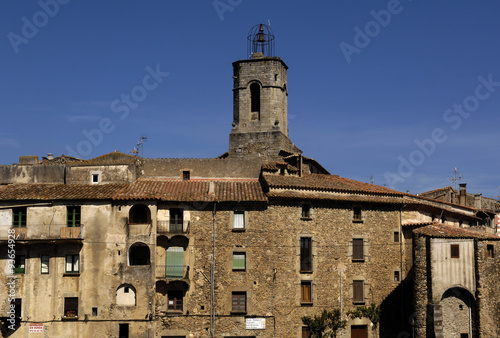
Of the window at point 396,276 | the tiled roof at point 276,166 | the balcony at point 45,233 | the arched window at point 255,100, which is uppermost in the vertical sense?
the arched window at point 255,100

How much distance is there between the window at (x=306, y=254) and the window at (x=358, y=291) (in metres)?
3.39

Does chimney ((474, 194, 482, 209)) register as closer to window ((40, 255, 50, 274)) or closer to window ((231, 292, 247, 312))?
window ((231, 292, 247, 312))

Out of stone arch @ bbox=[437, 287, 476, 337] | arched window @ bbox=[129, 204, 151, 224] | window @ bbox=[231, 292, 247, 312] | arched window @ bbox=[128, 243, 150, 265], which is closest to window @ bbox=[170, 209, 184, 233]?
arched window @ bbox=[129, 204, 151, 224]

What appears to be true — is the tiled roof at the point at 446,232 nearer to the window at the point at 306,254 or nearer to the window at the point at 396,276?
the window at the point at 396,276

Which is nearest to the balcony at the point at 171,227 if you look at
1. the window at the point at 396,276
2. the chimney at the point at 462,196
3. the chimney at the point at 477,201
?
the window at the point at 396,276

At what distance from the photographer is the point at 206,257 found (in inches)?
1854

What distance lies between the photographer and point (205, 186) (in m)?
49.8

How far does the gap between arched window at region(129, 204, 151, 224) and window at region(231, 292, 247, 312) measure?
7.33 meters

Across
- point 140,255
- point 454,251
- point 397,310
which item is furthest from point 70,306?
point 454,251

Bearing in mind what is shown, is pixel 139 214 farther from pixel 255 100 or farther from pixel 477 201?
pixel 477 201

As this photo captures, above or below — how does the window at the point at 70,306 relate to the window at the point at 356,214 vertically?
below

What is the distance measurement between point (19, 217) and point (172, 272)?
34.6 feet

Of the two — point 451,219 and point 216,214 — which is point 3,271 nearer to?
point 216,214

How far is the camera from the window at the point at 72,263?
46.7 m
